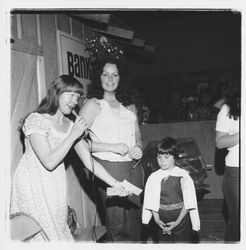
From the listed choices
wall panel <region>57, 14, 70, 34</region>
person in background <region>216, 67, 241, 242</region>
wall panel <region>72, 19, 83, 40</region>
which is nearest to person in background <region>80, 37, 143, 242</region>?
person in background <region>216, 67, 241, 242</region>

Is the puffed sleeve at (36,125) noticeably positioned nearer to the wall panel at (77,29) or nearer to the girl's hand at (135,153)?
the girl's hand at (135,153)

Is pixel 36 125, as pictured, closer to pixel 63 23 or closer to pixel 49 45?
pixel 49 45

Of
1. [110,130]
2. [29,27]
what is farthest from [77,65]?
[110,130]

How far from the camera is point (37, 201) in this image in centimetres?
209

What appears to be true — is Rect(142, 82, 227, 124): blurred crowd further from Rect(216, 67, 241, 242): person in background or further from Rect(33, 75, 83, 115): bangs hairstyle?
Rect(33, 75, 83, 115): bangs hairstyle

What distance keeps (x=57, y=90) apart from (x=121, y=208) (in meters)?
1.08

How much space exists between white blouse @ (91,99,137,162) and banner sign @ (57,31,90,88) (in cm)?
99

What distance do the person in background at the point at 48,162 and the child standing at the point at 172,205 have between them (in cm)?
79

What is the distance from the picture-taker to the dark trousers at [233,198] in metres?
2.43

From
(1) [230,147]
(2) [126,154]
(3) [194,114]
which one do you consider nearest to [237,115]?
(1) [230,147]

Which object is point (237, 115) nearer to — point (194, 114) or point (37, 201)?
point (37, 201)

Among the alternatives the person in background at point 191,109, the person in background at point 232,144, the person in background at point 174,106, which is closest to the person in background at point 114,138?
the person in background at point 232,144
